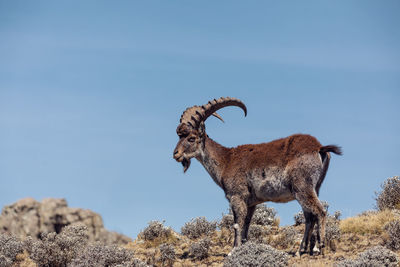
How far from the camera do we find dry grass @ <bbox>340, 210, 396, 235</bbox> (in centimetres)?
1866

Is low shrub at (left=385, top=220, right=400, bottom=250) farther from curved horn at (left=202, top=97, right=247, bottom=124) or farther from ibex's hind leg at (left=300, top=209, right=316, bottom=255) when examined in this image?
curved horn at (left=202, top=97, right=247, bottom=124)

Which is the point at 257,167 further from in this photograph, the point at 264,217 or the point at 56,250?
the point at 56,250

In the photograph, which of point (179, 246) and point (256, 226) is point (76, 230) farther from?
point (256, 226)

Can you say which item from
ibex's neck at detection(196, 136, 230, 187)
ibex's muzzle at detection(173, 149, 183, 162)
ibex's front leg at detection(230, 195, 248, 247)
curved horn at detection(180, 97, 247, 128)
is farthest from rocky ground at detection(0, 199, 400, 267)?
curved horn at detection(180, 97, 247, 128)

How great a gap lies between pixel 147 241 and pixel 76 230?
113 inches

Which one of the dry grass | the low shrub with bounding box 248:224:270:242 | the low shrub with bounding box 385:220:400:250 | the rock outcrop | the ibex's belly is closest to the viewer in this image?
the ibex's belly

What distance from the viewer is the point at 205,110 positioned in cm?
1802

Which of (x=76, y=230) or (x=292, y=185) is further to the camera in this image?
(x=76, y=230)

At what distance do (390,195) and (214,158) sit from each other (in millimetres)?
8010

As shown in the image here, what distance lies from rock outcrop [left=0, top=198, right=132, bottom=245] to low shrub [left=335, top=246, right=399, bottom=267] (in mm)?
73553

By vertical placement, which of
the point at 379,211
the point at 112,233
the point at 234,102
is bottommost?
the point at 379,211

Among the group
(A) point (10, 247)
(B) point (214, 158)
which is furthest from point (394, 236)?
(A) point (10, 247)

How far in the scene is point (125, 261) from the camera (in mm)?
17172

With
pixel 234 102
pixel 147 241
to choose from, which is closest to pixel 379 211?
pixel 234 102
